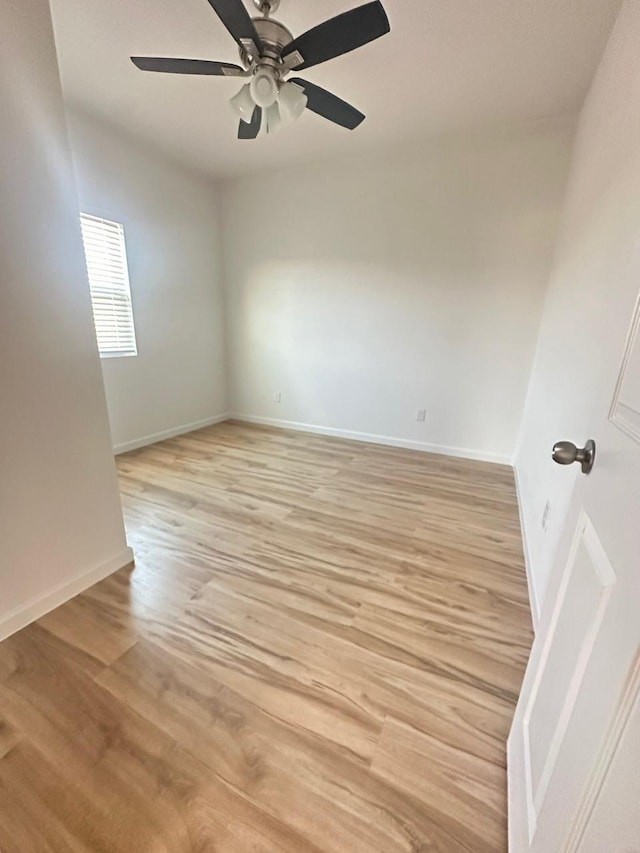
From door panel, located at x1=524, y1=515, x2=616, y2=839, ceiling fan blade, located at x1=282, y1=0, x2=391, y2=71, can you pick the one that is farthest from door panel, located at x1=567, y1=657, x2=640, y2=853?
ceiling fan blade, located at x1=282, y1=0, x2=391, y2=71

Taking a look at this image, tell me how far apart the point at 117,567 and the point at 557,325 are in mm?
2838

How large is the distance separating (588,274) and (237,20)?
1.76 metres

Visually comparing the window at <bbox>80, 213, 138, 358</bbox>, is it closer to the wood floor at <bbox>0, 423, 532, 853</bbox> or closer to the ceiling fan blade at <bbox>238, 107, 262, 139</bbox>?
the ceiling fan blade at <bbox>238, 107, 262, 139</bbox>

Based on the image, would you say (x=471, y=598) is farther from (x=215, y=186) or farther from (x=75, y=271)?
(x=215, y=186)

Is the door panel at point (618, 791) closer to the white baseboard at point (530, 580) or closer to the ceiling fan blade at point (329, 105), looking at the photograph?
the white baseboard at point (530, 580)

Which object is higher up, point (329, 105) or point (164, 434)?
point (329, 105)

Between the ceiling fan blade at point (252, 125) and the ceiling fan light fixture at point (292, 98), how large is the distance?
1.20 ft

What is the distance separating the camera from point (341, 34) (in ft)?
4.54

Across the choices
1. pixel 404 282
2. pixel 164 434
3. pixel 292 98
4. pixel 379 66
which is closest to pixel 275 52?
pixel 292 98

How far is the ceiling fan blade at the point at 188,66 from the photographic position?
159cm

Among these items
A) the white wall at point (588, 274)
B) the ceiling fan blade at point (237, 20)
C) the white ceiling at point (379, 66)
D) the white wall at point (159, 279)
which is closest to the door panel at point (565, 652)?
the white wall at point (588, 274)

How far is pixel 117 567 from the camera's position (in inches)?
71.2

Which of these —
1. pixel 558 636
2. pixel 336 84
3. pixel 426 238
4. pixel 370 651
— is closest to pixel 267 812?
pixel 370 651

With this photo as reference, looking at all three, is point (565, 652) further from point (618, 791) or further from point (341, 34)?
point (341, 34)
